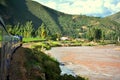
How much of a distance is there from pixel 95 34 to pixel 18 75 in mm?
182418

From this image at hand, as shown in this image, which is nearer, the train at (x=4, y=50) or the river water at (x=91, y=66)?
the train at (x=4, y=50)

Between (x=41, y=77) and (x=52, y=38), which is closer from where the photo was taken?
A: (x=41, y=77)

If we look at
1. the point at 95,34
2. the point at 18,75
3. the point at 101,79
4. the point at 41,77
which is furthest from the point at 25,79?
the point at 95,34

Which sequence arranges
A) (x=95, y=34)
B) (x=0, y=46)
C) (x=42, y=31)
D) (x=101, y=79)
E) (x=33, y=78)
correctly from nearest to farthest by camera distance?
(x=0, y=46), (x=33, y=78), (x=101, y=79), (x=42, y=31), (x=95, y=34)

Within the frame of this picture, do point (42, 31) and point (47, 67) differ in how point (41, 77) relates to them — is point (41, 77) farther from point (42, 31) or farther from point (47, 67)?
point (42, 31)

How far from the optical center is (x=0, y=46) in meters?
8.55

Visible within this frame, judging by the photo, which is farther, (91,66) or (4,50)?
(91,66)

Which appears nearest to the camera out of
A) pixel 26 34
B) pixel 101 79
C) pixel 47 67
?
pixel 47 67

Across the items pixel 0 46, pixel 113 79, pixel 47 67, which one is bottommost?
pixel 113 79

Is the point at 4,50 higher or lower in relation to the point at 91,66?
higher

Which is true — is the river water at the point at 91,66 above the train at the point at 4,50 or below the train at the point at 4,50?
below

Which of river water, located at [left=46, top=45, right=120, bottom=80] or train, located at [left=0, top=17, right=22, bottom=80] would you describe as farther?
river water, located at [left=46, top=45, right=120, bottom=80]

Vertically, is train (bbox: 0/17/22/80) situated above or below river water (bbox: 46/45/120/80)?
above

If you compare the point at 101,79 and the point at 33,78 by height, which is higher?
the point at 33,78
